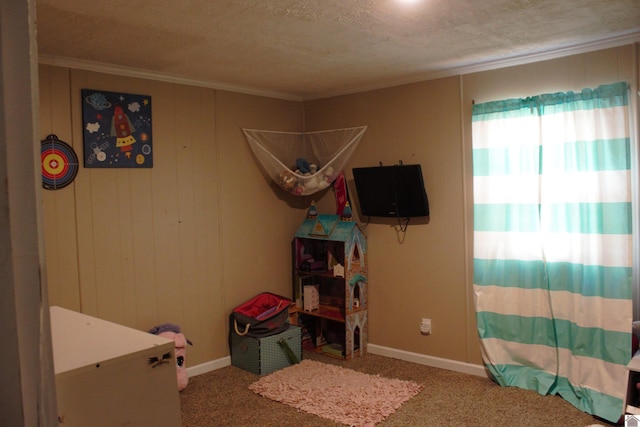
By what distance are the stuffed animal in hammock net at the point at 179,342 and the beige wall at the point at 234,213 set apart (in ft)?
0.43

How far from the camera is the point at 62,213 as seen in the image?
3.38 m

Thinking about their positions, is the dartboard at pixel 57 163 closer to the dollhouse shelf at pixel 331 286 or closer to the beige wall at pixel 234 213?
the beige wall at pixel 234 213

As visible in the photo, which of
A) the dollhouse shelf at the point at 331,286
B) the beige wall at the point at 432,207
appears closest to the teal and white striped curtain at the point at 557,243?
the beige wall at the point at 432,207

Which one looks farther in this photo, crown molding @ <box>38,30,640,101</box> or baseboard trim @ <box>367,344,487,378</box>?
baseboard trim @ <box>367,344,487,378</box>

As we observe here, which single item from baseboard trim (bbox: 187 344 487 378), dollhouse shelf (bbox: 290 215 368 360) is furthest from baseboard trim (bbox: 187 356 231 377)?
dollhouse shelf (bbox: 290 215 368 360)

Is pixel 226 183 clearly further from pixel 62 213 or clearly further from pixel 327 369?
pixel 327 369

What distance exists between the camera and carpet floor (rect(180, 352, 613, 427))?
320 cm

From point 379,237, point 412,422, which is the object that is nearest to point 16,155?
point 412,422

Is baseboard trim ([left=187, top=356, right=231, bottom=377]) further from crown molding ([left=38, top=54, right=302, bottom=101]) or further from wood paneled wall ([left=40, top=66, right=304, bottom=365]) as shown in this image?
crown molding ([left=38, top=54, right=302, bottom=101])

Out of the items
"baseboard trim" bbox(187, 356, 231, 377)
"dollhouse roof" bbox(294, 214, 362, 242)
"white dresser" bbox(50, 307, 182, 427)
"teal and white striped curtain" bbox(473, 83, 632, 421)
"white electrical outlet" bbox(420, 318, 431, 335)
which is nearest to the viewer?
"white dresser" bbox(50, 307, 182, 427)

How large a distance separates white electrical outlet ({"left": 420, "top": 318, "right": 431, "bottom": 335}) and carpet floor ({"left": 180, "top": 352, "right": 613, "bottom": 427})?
0.33 metres

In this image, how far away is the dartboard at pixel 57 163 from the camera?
3279 mm

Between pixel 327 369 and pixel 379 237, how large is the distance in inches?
48.0

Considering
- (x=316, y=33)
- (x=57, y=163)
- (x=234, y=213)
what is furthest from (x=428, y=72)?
(x=57, y=163)
